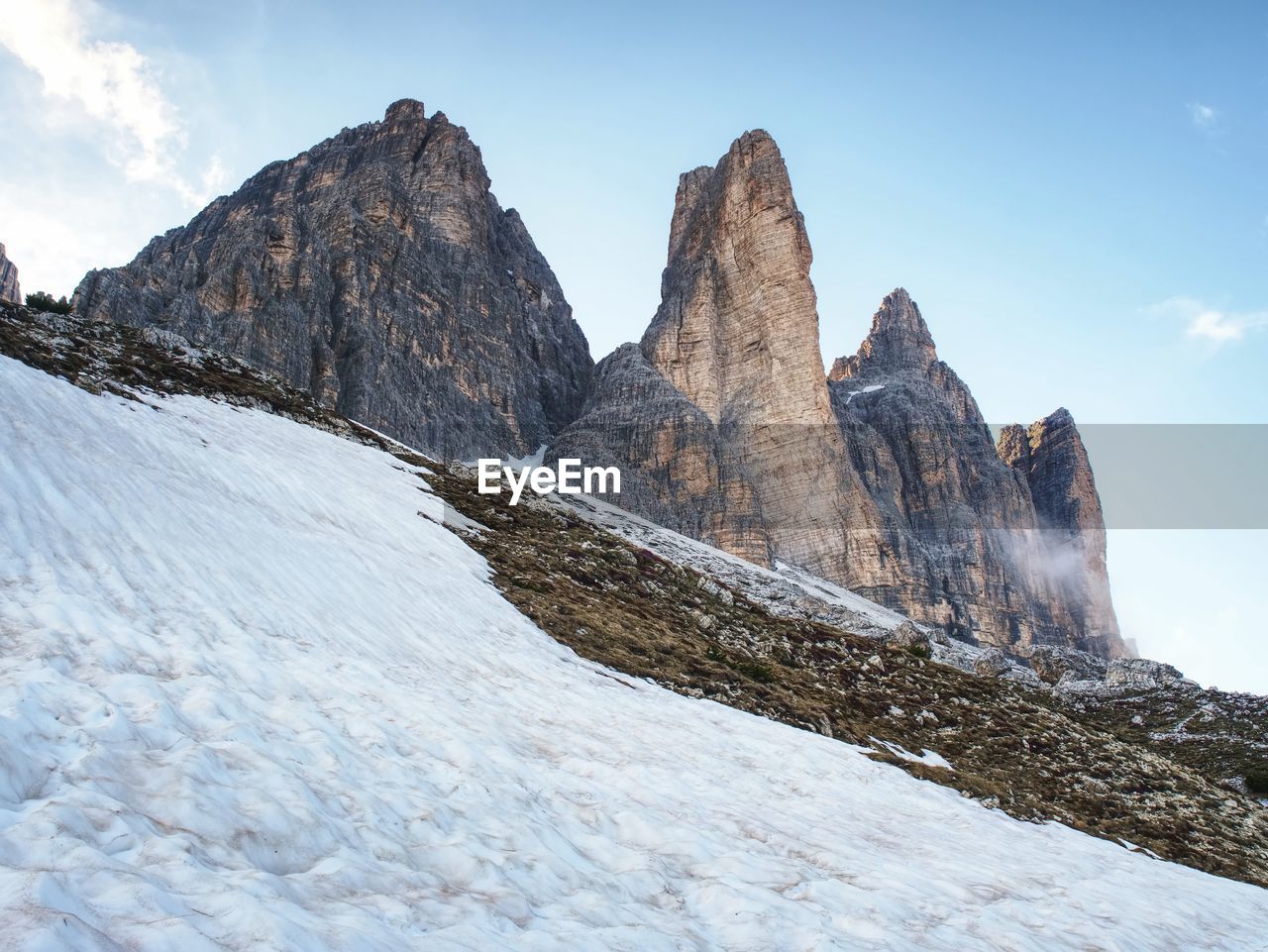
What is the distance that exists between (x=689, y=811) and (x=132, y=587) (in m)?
7.50

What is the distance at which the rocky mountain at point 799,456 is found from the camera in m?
96.6

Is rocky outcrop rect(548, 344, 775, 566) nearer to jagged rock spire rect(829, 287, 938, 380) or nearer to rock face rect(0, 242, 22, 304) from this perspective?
jagged rock spire rect(829, 287, 938, 380)

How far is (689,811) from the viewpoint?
8.45 meters

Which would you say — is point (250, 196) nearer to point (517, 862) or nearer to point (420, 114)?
point (420, 114)

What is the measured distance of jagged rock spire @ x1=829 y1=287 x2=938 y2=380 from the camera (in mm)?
164250

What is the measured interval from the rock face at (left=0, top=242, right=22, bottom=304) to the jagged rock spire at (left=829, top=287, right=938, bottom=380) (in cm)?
17424

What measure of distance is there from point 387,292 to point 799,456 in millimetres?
59033

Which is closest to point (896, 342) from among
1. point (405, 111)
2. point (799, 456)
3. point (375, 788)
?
point (799, 456)

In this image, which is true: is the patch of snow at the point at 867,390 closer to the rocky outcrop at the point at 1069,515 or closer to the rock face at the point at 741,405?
the rocky outcrop at the point at 1069,515

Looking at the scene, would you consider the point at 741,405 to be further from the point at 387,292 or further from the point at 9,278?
the point at 9,278

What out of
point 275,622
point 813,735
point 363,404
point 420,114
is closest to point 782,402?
point 363,404

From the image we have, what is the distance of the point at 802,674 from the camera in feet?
76.9

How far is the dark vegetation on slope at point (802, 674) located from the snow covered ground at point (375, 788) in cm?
252

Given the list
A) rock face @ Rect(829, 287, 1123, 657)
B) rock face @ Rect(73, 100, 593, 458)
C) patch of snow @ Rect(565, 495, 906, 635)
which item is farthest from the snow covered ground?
rock face @ Rect(829, 287, 1123, 657)
